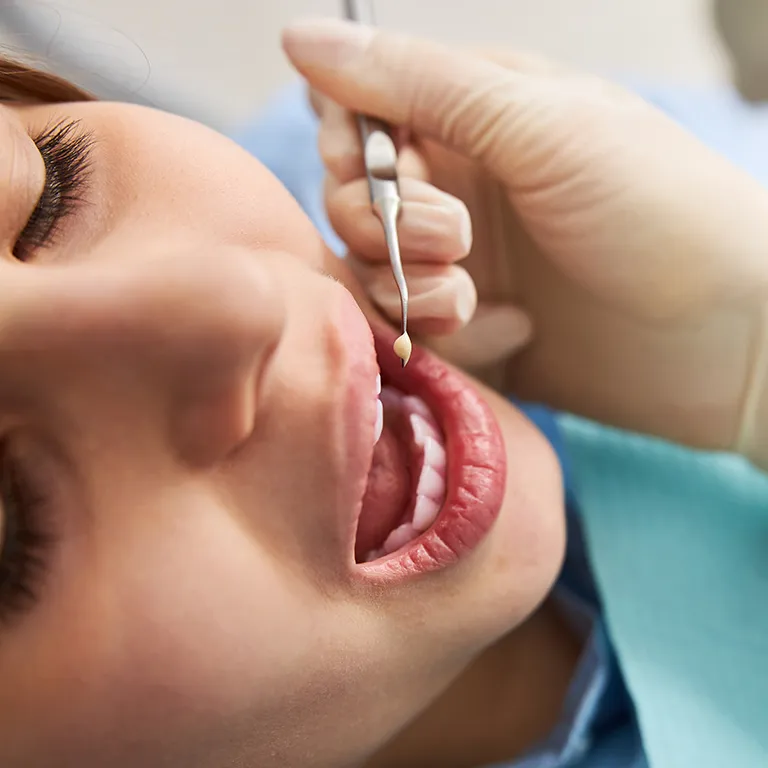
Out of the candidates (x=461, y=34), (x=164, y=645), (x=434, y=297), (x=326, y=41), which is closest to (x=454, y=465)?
(x=434, y=297)

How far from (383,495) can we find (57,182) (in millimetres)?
292

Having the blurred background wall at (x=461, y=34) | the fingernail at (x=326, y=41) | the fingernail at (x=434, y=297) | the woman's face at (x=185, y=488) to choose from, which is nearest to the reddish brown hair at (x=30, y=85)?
the woman's face at (x=185, y=488)

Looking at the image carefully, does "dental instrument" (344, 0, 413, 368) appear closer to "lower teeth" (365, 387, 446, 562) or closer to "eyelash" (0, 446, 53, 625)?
"lower teeth" (365, 387, 446, 562)

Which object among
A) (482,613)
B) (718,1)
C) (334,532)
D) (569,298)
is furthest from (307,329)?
(718,1)

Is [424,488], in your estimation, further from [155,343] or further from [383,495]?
[155,343]

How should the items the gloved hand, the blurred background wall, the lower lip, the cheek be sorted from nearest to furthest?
the cheek
the lower lip
the gloved hand
the blurred background wall

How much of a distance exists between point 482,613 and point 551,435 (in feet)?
1.23

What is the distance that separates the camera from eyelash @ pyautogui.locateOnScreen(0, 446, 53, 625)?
435 millimetres

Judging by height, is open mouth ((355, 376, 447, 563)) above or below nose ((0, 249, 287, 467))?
below

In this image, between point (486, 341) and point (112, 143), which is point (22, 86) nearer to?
point (112, 143)

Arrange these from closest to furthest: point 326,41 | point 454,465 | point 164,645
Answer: point 164,645 < point 454,465 < point 326,41

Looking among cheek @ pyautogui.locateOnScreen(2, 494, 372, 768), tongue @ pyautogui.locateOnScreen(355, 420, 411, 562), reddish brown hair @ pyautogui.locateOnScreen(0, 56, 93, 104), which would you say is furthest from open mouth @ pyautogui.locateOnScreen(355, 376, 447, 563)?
reddish brown hair @ pyautogui.locateOnScreen(0, 56, 93, 104)

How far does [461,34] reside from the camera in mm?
1336

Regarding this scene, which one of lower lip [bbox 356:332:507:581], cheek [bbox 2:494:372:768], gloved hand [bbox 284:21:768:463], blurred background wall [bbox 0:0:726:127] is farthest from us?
blurred background wall [bbox 0:0:726:127]
